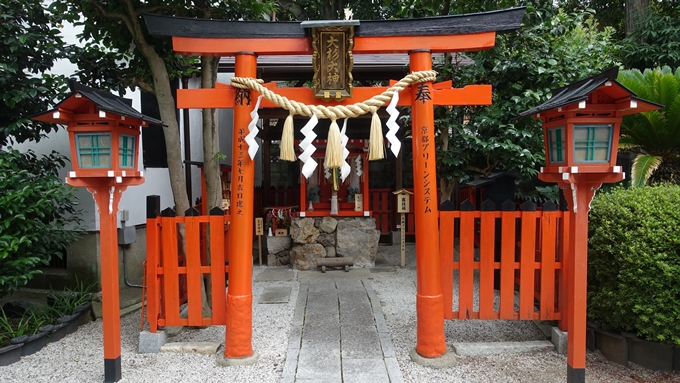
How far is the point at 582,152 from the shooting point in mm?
3771

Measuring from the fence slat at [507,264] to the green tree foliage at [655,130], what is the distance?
8.86ft

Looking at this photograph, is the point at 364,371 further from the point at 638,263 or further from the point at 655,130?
the point at 655,130

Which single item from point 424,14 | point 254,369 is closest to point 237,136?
point 254,369

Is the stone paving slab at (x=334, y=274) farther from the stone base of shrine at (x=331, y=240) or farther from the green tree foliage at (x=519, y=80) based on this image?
the green tree foliage at (x=519, y=80)

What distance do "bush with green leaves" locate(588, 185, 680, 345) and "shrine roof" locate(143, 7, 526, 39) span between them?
245cm

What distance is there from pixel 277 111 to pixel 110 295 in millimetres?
6081

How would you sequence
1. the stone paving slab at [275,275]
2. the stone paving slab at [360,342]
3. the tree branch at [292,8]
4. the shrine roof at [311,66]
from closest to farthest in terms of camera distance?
the stone paving slab at [360,342] < the stone paving slab at [275,275] < the shrine roof at [311,66] < the tree branch at [292,8]

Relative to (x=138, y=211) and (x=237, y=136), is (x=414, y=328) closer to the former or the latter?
(x=237, y=136)

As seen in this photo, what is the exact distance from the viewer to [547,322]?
17.5ft

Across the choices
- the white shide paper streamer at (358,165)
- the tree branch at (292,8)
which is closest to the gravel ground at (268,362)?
the white shide paper streamer at (358,165)

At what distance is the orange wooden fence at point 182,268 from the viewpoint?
4738 mm

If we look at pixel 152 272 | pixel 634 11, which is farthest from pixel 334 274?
pixel 634 11

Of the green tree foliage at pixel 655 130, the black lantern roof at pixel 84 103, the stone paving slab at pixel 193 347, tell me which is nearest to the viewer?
the black lantern roof at pixel 84 103

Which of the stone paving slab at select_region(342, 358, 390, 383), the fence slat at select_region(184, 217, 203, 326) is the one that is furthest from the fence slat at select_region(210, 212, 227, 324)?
the stone paving slab at select_region(342, 358, 390, 383)
